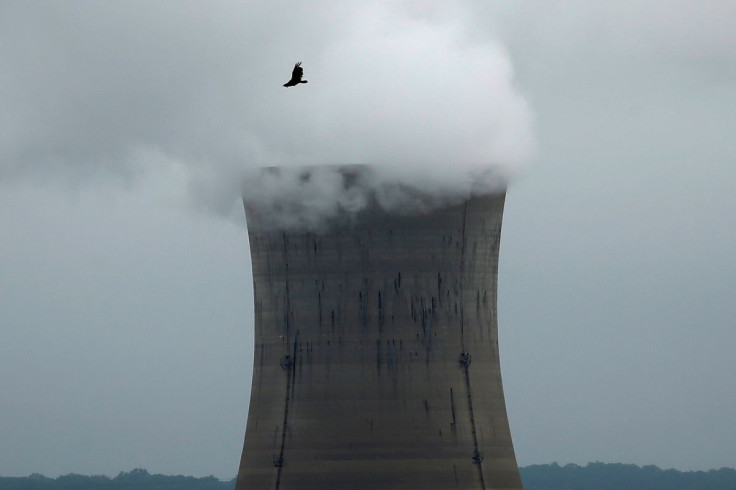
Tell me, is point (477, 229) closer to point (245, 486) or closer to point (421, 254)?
point (421, 254)

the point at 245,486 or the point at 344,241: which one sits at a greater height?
the point at 344,241

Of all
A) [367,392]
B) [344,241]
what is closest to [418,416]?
[367,392]

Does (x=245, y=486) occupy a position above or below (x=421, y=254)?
below

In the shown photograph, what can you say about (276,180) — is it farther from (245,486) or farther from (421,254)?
(245,486)

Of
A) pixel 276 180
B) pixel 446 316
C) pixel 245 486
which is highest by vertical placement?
pixel 276 180

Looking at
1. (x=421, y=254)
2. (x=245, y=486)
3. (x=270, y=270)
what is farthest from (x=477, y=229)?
(x=245, y=486)
